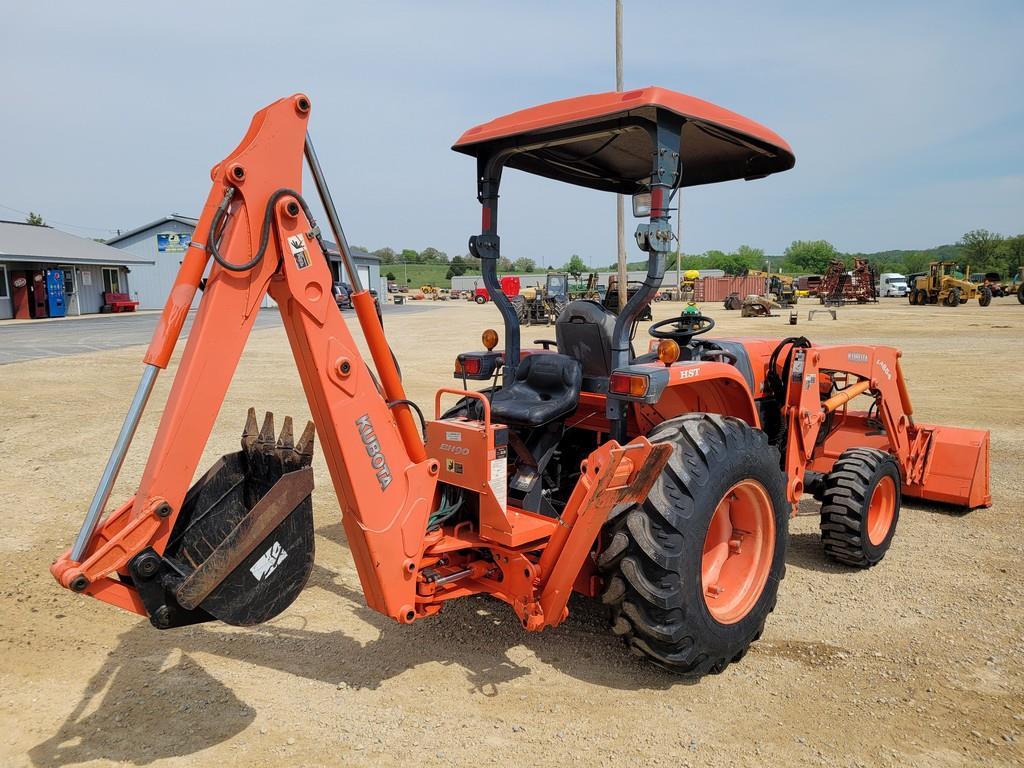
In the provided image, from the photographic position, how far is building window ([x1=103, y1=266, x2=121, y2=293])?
112 feet

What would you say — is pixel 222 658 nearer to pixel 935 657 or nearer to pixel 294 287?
pixel 294 287

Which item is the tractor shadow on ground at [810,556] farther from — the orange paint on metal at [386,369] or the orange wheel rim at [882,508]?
the orange paint on metal at [386,369]

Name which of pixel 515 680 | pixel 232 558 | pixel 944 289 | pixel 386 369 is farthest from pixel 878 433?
pixel 944 289

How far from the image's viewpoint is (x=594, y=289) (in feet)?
89.3

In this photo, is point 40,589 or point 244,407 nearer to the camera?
point 40,589

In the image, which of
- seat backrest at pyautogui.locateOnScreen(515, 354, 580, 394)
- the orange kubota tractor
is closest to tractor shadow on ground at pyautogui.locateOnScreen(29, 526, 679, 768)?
the orange kubota tractor

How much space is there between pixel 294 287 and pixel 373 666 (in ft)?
6.17

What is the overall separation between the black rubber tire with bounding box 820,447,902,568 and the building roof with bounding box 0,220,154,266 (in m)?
30.2

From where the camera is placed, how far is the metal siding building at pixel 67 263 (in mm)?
28000

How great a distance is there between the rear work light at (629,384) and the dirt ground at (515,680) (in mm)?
1310

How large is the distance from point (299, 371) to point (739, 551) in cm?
245

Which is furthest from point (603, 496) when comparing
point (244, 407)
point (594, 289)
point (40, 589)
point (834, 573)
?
point (594, 289)

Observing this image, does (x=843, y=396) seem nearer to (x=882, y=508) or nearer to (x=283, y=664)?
(x=882, y=508)

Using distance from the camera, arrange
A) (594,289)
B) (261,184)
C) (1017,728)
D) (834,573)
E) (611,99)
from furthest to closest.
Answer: (594,289)
(834,573)
(611,99)
(1017,728)
(261,184)
